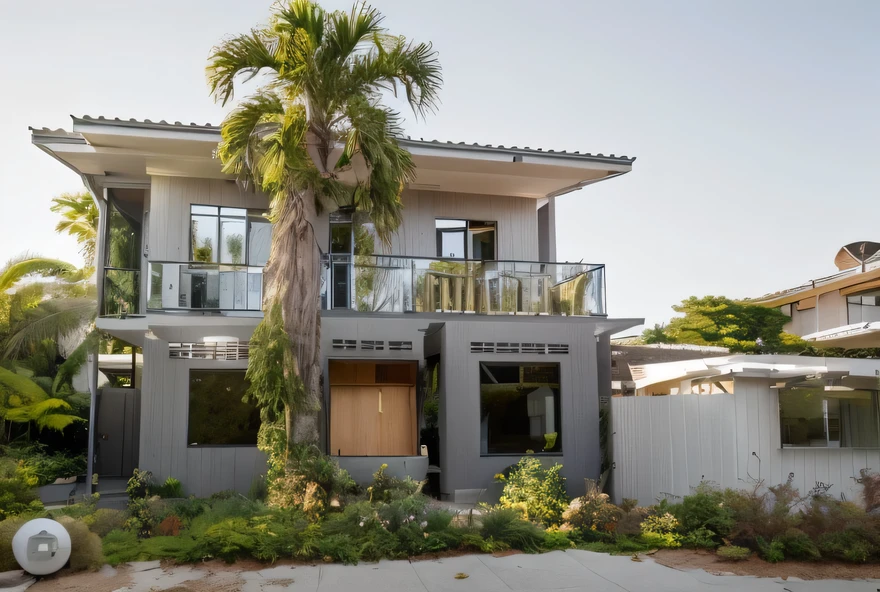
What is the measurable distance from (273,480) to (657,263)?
21.8m

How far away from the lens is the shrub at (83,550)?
973cm

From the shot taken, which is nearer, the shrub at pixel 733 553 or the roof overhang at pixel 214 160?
the shrub at pixel 733 553

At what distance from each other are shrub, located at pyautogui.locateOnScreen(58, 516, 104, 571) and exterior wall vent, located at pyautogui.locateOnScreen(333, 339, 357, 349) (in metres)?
6.61

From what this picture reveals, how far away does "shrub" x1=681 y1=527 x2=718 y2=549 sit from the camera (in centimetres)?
1081

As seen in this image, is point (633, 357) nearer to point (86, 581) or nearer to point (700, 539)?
point (700, 539)

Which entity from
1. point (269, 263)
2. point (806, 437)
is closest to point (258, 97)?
point (269, 263)

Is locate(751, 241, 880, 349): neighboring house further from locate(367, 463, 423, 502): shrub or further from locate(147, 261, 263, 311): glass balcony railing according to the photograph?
locate(147, 261, 263, 311): glass balcony railing

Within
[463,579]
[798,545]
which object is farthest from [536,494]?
[798,545]

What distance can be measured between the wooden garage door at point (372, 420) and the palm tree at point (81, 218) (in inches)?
485

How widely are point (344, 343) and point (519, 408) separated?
3.63 m

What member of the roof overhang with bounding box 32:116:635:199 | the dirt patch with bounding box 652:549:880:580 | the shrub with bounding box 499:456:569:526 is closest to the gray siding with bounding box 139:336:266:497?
the roof overhang with bounding box 32:116:635:199

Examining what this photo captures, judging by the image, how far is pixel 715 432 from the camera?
41.2 ft

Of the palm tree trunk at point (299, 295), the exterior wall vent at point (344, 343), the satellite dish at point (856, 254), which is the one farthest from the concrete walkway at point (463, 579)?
the satellite dish at point (856, 254)

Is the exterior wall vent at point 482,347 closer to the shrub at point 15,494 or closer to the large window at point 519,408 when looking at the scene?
the large window at point 519,408
